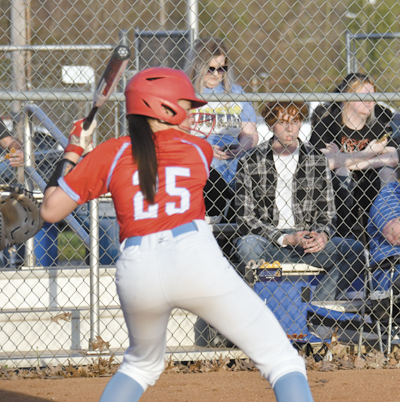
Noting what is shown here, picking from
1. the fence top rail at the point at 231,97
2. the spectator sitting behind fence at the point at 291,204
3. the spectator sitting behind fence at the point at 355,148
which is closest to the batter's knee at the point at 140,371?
the fence top rail at the point at 231,97

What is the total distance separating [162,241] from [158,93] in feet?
1.90

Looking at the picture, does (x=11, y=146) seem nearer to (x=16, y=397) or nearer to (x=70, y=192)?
(x=16, y=397)

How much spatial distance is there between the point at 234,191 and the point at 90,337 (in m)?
1.70

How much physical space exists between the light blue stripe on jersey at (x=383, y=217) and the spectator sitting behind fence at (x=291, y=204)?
0.55ft

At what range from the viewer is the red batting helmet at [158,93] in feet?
7.42

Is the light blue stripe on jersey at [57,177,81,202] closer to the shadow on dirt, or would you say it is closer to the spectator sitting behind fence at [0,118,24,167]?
the shadow on dirt

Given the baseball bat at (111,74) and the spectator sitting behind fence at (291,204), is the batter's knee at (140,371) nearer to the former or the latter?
the baseball bat at (111,74)

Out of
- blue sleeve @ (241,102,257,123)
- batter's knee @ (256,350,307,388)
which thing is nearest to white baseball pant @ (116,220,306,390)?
batter's knee @ (256,350,307,388)

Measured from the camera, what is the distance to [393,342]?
175 inches

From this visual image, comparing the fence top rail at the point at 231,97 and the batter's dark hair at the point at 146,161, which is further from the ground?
the fence top rail at the point at 231,97

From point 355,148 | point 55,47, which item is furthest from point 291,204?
point 55,47

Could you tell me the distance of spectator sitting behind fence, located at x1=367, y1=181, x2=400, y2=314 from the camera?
4371 mm

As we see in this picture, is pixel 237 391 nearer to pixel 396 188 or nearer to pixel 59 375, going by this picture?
pixel 59 375

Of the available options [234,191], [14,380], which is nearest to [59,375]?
[14,380]
